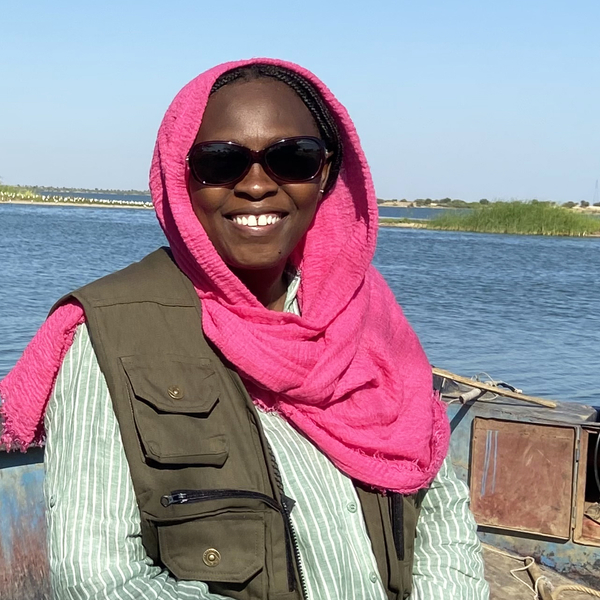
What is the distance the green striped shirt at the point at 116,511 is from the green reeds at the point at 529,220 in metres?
41.2

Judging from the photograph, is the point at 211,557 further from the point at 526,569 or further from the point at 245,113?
the point at 526,569

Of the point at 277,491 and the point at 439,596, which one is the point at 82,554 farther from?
the point at 439,596

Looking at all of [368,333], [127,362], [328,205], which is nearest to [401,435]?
[368,333]

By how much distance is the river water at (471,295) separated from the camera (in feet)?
39.7

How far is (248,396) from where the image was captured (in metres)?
1.41

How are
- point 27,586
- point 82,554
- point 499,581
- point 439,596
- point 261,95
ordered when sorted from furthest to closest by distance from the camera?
point 499,581 → point 27,586 → point 439,596 → point 261,95 → point 82,554

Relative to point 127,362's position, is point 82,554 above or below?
below

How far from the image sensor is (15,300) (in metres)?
15.4

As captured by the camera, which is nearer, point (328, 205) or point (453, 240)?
point (328, 205)

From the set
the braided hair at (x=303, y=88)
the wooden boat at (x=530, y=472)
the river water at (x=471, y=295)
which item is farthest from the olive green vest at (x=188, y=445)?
the river water at (x=471, y=295)

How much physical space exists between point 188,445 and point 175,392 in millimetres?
88

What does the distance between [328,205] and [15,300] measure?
47.9 feet

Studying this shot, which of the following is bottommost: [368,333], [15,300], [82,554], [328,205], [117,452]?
[15,300]

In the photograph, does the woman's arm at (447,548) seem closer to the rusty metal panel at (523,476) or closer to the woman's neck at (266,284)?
the woman's neck at (266,284)
